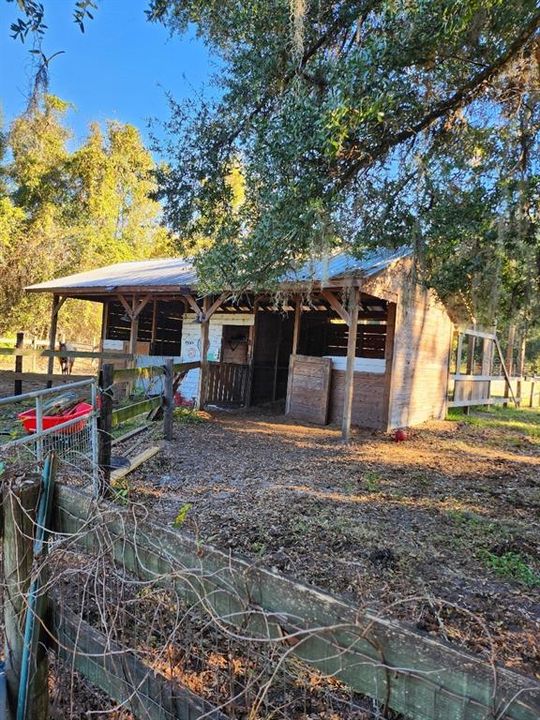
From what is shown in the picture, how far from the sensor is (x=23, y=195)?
22203mm

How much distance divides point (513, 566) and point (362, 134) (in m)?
4.39

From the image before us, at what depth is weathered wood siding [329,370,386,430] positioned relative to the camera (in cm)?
1005

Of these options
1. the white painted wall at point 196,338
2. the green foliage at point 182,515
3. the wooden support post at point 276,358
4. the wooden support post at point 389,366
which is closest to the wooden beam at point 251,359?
the white painted wall at point 196,338

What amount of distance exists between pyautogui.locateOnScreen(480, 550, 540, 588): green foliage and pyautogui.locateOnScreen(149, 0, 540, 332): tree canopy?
3.42 m

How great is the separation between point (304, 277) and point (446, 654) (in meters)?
8.03

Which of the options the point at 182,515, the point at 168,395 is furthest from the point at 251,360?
the point at 182,515

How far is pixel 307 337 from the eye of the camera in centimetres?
1355

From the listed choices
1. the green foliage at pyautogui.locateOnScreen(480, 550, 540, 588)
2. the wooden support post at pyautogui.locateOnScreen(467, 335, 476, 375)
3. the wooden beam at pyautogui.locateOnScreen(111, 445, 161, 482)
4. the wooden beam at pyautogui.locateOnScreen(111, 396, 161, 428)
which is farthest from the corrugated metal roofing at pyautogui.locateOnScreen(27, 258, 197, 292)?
the wooden support post at pyautogui.locateOnScreen(467, 335, 476, 375)

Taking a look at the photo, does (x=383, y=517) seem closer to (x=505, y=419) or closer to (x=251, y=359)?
(x=251, y=359)

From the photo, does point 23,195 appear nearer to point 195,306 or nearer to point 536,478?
point 195,306

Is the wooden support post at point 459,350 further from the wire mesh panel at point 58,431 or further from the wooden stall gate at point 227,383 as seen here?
the wire mesh panel at point 58,431

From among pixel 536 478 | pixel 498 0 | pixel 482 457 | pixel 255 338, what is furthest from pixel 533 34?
pixel 255 338

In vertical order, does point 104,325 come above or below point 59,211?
below

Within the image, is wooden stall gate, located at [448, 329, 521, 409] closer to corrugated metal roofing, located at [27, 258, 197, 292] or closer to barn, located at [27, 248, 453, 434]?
barn, located at [27, 248, 453, 434]
